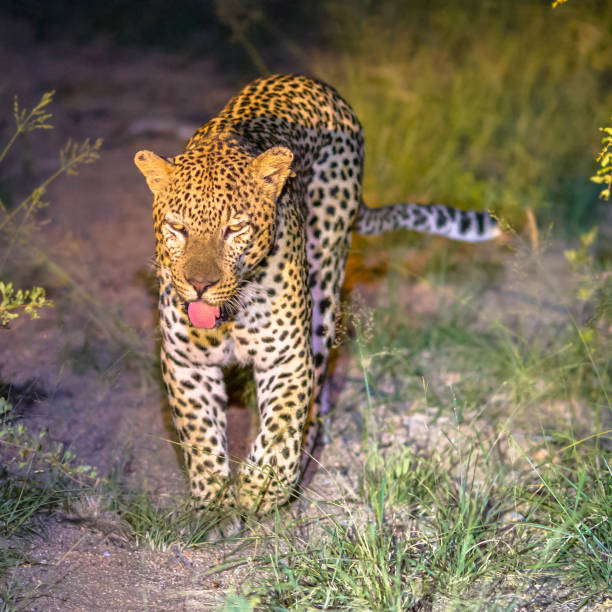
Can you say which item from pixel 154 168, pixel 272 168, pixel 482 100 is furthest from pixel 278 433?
pixel 482 100

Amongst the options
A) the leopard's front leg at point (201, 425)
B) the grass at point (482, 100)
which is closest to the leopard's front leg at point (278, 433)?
the leopard's front leg at point (201, 425)

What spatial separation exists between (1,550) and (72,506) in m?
0.47

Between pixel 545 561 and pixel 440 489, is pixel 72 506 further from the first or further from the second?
pixel 545 561

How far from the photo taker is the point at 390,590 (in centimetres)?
319

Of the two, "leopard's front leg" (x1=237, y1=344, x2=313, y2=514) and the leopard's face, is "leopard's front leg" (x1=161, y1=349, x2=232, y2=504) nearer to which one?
"leopard's front leg" (x1=237, y1=344, x2=313, y2=514)

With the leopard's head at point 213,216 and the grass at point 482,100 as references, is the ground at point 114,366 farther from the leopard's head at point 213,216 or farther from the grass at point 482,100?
the leopard's head at point 213,216

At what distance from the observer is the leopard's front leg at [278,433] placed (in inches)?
156

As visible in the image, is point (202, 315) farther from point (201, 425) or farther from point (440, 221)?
point (440, 221)

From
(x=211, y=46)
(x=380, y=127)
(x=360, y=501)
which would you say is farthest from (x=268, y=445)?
(x=211, y=46)

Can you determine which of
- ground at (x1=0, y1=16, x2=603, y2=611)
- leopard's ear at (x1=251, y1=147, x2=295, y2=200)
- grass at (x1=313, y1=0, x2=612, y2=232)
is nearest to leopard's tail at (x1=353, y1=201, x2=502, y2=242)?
ground at (x1=0, y1=16, x2=603, y2=611)

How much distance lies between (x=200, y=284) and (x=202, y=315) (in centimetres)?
14

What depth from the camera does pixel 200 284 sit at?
3350mm

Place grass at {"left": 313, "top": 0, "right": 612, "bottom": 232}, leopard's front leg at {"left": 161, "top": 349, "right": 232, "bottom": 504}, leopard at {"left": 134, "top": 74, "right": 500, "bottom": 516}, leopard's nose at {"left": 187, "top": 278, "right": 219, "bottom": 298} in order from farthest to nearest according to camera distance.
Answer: grass at {"left": 313, "top": 0, "right": 612, "bottom": 232} → leopard's front leg at {"left": 161, "top": 349, "right": 232, "bottom": 504} → leopard at {"left": 134, "top": 74, "right": 500, "bottom": 516} → leopard's nose at {"left": 187, "top": 278, "right": 219, "bottom": 298}

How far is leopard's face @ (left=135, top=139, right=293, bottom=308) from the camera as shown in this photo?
3.39m
